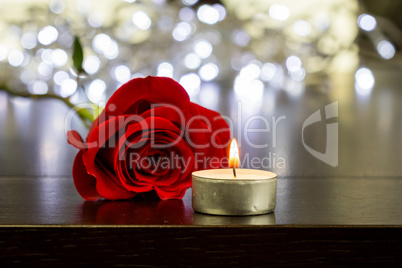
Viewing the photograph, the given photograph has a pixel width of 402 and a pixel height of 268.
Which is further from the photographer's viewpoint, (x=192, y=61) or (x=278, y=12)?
(x=278, y=12)

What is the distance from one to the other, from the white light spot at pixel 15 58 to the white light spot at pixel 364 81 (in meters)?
1.67

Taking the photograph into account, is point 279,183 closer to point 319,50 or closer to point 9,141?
point 9,141

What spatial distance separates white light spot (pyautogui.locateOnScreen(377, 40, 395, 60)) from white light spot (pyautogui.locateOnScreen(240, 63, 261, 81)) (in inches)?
39.6

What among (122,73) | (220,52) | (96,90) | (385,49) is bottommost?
(96,90)

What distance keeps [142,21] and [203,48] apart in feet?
1.12

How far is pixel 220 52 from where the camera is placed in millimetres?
2805

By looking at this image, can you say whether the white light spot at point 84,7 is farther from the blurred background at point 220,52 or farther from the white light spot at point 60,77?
the white light spot at point 60,77

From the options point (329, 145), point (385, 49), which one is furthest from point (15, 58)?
point (385, 49)

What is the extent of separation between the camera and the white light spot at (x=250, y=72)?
283 centimetres

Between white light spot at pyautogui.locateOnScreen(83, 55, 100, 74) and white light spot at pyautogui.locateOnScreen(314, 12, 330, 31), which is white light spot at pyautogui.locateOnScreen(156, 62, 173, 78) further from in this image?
white light spot at pyautogui.locateOnScreen(314, 12, 330, 31)
